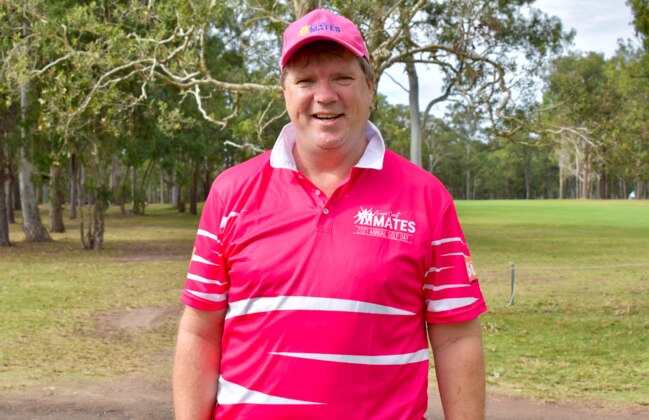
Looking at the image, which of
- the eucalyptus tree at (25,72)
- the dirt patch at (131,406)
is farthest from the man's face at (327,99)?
the eucalyptus tree at (25,72)

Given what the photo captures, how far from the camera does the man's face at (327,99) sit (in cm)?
244

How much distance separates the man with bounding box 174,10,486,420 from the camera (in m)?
2.28

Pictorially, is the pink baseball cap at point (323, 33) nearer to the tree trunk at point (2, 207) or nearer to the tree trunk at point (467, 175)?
the tree trunk at point (2, 207)

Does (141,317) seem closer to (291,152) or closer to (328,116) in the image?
(291,152)

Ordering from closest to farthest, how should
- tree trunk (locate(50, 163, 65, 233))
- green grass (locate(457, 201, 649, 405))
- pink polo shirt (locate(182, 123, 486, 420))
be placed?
pink polo shirt (locate(182, 123, 486, 420)) < green grass (locate(457, 201, 649, 405)) < tree trunk (locate(50, 163, 65, 233))

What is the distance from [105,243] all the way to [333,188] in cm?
2709

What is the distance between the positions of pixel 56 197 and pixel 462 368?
101 feet

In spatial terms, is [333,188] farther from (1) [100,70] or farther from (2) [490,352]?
(1) [100,70]

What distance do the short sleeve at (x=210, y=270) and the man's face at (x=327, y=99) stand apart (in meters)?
0.35

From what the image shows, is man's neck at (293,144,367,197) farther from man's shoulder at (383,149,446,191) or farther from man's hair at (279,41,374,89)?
man's hair at (279,41,374,89)

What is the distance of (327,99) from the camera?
2.43 metres

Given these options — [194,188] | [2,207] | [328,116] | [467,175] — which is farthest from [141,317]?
[467,175]

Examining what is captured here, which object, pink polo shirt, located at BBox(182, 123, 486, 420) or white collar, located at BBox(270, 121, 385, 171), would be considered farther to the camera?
white collar, located at BBox(270, 121, 385, 171)

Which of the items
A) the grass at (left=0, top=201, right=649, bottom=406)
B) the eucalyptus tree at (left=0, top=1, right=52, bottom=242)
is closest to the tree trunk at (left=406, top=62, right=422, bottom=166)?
the grass at (left=0, top=201, right=649, bottom=406)
